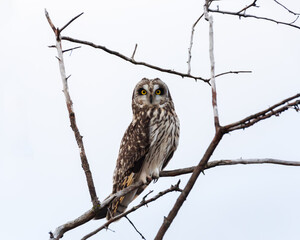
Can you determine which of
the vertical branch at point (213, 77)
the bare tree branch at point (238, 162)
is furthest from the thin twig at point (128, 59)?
the vertical branch at point (213, 77)

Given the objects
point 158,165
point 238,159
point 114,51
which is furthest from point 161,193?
point 158,165

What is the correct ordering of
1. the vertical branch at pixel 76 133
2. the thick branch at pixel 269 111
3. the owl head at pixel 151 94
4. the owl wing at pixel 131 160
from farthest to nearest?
the owl head at pixel 151 94, the owl wing at pixel 131 160, the vertical branch at pixel 76 133, the thick branch at pixel 269 111

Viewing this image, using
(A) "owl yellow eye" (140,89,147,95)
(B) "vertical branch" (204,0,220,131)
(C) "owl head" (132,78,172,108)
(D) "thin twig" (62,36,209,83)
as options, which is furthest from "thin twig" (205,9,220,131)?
(A) "owl yellow eye" (140,89,147,95)

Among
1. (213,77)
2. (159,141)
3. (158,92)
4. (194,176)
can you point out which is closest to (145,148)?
(159,141)

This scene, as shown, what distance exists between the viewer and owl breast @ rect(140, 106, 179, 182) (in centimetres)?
605

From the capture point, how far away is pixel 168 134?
6102mm

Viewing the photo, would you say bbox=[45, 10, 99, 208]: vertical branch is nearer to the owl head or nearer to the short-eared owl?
the short-eared owl

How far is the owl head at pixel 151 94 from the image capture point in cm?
648

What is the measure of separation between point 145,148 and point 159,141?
0.19 metres

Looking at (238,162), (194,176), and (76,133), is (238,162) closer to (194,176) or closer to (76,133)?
(194,176)

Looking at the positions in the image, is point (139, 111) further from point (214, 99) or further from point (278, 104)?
point (278, 104)

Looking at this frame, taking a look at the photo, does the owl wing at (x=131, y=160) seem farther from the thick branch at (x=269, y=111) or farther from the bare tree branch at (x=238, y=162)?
the thick branch at (x=269, y=111)

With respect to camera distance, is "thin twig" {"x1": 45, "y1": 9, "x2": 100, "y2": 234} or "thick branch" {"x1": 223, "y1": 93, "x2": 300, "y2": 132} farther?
"thin twig" {"x1": 45, "y1": 9, "x2": 100, "y2": 234}

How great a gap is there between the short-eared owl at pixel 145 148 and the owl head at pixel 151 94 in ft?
0.23
